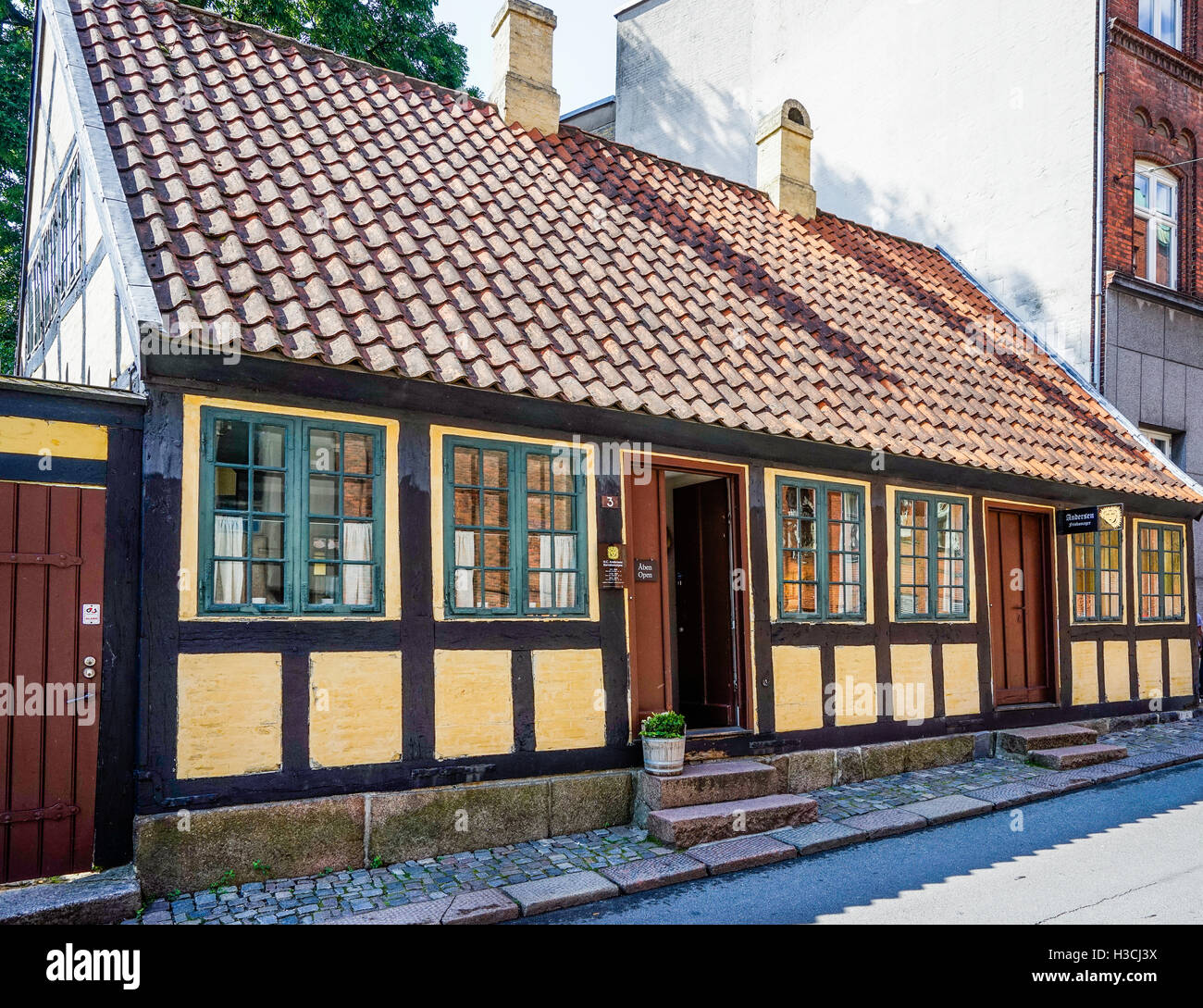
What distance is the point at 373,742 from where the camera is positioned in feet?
19.3

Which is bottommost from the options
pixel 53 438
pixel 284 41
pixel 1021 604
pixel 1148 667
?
pixel 1148 667

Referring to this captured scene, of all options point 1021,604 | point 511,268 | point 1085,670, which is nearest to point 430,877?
point 511,268

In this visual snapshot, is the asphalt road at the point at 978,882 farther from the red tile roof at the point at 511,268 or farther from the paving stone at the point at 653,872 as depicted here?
the red tile roof at the point at 511,268

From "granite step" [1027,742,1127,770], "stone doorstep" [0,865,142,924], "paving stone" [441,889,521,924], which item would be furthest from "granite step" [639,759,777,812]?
"granite step" [1027,742,1127,770]

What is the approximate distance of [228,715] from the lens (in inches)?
214

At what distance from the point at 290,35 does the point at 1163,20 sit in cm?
1367

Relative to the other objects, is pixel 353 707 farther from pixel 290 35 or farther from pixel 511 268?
pixel 290 35

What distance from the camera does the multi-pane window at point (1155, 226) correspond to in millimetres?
13008

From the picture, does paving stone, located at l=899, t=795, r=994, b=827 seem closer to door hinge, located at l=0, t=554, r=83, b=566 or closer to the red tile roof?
the red tile roof

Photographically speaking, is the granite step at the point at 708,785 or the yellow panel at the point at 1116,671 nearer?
the granite step at the point at 708,785

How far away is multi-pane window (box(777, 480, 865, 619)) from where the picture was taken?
26.9 ft

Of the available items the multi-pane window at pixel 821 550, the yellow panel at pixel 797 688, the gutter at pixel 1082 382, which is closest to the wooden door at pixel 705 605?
the yellow panel at pixel 797 688

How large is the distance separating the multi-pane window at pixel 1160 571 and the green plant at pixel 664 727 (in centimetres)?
758

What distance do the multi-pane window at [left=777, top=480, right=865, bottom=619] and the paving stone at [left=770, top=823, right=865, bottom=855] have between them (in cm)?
194
